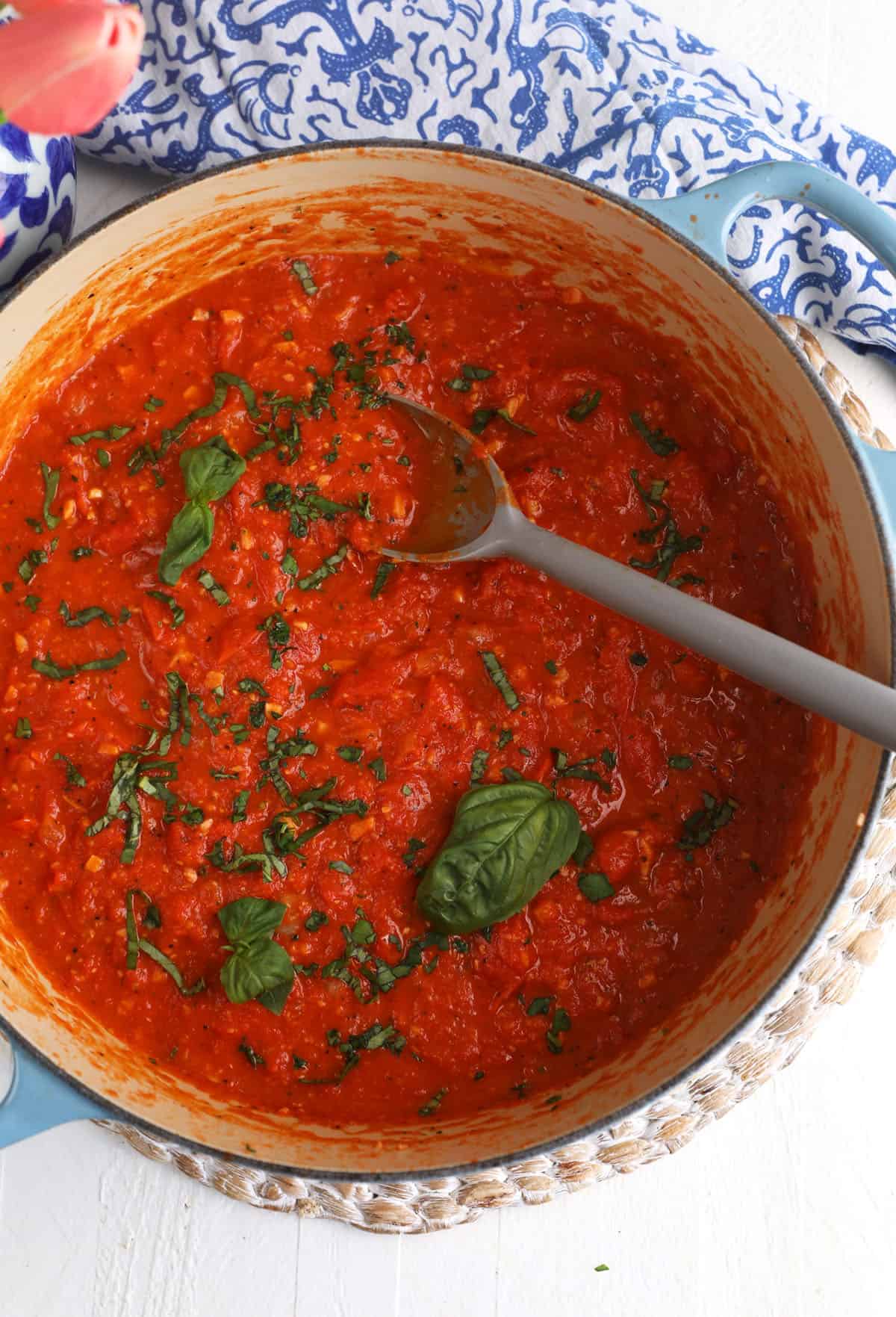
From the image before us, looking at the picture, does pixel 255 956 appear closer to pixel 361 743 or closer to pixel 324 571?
pixel 361 743

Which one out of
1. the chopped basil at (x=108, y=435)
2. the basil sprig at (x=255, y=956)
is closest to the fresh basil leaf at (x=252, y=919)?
the basil sprig at (x=255, y=956)

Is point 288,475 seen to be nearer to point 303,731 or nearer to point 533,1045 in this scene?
point 303,731

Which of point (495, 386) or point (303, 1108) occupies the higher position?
point (495, 386)

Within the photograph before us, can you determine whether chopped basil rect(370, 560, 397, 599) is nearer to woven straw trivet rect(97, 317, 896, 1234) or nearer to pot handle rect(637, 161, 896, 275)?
pot handle rect(637, 161, 896, 275)

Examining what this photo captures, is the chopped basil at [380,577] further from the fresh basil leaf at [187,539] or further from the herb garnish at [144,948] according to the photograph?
the herb garnish at [144,948]

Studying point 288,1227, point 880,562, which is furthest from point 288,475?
point 288,1227

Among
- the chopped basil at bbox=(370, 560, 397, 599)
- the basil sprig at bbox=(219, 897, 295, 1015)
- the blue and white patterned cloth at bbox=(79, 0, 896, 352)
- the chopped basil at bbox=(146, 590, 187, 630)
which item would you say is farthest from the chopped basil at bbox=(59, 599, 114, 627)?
the blue and white patterned cloth at bbox=(79, 0, 896, 352)
